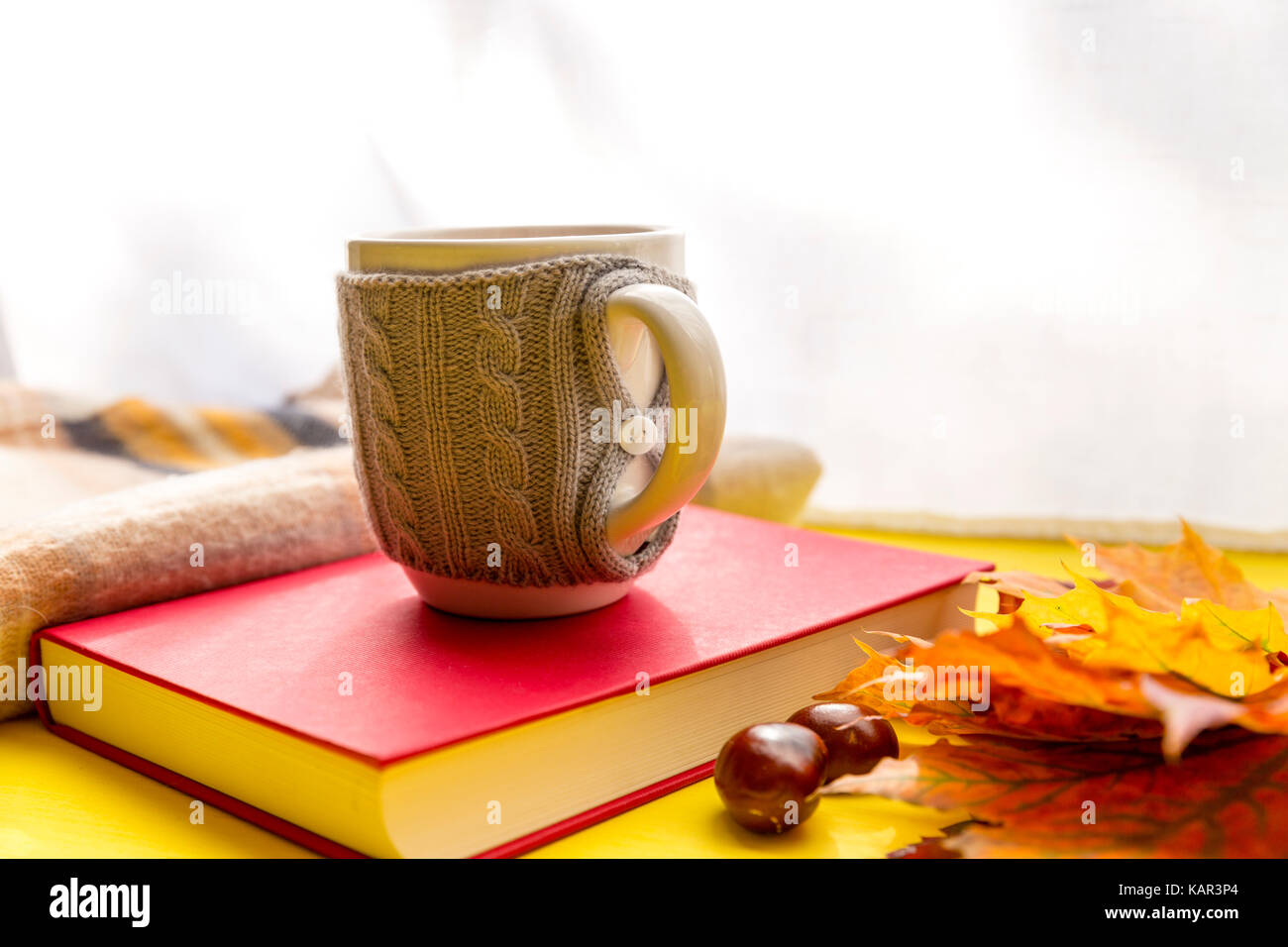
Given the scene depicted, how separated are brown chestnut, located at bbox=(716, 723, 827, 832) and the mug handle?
0.13 metres

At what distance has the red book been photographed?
0.48 meters

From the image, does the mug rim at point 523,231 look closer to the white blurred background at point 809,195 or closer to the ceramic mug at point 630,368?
the ceramic mug at point 630,368

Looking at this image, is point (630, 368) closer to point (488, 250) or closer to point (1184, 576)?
point (488, 250)

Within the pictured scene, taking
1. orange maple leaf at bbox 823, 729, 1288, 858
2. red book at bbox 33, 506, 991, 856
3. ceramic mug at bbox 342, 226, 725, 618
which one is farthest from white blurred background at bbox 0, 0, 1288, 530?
orange maple leaf at bbox 823, 729, 1288, 858

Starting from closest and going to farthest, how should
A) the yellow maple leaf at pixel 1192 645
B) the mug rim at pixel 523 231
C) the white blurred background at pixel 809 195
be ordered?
the yellow maple leaf at pixel 1192 645, the mug rim at pixel 523 231, the white blurred background at pixel 809 195

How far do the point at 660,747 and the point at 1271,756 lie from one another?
0.85 feet

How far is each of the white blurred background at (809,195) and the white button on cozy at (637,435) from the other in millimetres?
468

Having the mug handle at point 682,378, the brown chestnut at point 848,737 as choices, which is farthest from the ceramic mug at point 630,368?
the brown chestnut at point 848,737

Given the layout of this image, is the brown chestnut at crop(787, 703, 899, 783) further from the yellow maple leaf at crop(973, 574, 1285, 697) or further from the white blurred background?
the white blurred background

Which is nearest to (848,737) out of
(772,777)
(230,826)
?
(772,777)

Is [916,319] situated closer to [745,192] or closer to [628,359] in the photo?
[745,192]

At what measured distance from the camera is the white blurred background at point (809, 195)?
3.01 ft

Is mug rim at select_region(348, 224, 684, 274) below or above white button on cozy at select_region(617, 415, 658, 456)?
above

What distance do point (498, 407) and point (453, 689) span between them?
0.14 metres
